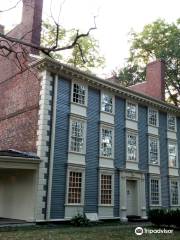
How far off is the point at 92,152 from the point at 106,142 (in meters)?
1.34

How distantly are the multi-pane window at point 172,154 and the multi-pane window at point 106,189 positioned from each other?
6365mm

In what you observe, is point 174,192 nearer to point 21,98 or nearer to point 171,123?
point 171,123

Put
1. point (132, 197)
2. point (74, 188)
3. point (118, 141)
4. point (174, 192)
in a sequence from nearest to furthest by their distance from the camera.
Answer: point (74, 188), point (118, 141), point (132, 197), point (174, 192)

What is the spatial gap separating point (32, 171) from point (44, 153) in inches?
41.3

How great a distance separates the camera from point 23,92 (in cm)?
1809

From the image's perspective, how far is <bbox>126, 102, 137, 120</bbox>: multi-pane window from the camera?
68.7ft

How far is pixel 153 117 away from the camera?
22.7 meters

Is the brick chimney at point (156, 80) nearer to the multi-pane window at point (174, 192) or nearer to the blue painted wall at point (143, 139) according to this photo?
the blue painted wall at point (143, 139)

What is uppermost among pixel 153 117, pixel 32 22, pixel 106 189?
pixel 32 22

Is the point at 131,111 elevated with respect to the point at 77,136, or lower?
elevated

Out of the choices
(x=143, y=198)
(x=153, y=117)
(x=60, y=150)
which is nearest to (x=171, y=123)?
(x=153, y=117)

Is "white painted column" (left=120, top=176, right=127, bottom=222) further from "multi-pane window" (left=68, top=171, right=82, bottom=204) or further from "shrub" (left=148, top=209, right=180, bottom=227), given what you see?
"shrub" (left=148, top=209, right=180, bottom=227)

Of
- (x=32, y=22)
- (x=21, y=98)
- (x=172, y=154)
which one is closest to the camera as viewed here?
(x=21, y=98)

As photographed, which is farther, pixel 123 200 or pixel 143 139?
pixel 143 139
